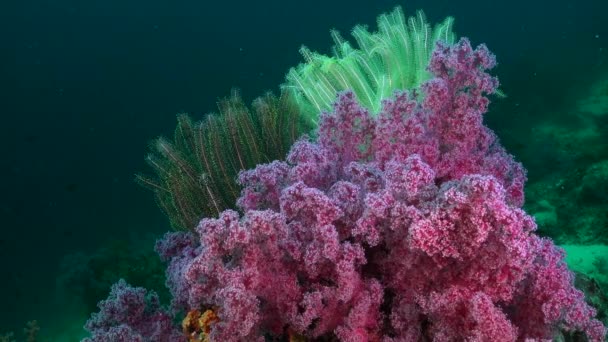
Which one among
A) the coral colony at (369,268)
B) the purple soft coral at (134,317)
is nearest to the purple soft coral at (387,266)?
the coral colony at (369,268)

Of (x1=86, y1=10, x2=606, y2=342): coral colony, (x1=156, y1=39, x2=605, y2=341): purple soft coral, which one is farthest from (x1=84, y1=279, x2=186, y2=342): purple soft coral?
(x1=156, y1=39, x2=605, y2=341): purple soft coral

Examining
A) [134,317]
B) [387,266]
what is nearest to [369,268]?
[387,266]

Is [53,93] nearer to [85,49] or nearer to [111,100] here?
[111,100]

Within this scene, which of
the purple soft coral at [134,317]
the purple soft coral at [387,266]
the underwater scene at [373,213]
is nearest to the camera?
the purple soft coral at [387,266]

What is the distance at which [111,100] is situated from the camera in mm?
59312

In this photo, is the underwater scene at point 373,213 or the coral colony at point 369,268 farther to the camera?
the underwater scene at point 373,213

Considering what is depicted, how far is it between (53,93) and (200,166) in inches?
2613

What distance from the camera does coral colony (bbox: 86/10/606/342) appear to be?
269 cm

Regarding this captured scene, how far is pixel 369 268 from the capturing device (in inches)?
133

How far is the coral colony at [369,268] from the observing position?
2.69m

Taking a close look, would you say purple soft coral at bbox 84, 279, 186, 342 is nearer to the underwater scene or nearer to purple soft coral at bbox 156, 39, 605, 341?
the underwater scene

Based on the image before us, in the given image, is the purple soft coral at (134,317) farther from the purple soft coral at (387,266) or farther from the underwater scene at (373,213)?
the purple soft coral at (387,266)

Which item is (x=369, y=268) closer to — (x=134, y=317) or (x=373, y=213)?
(x=373, y=213)

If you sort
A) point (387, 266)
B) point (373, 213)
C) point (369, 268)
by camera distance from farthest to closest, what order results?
1. point (369, 268)
2. point (387, 266)
3. point (373, 213)
